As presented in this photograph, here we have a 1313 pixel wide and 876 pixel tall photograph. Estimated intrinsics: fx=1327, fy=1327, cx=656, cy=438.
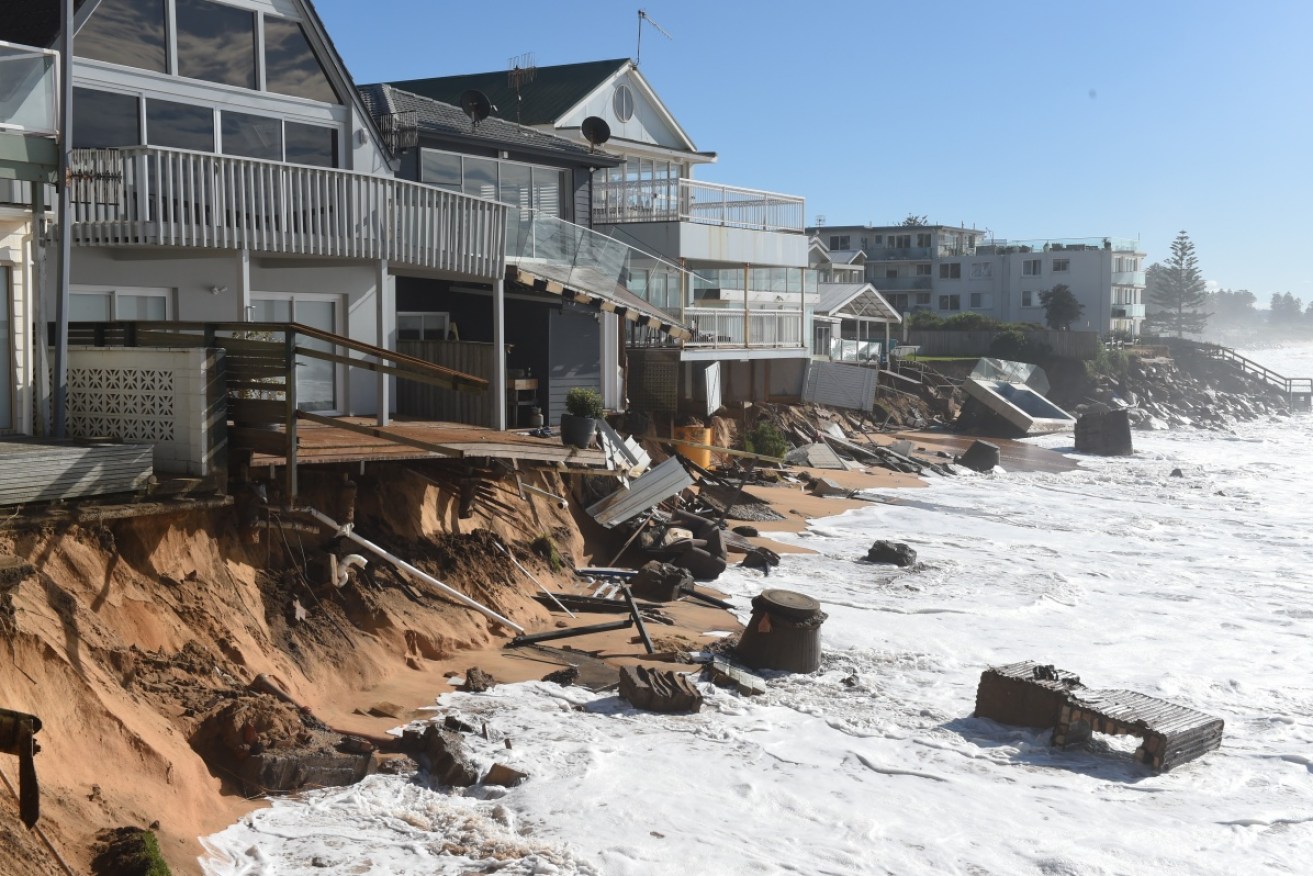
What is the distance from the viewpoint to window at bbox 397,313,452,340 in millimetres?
24312

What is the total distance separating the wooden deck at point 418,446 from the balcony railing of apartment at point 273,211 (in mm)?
2617

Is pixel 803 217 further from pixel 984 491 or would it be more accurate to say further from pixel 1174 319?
pixel 1174 319

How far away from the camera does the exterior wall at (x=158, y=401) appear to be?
13.5 m

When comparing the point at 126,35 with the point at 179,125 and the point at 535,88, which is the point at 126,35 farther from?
the point at 535,88

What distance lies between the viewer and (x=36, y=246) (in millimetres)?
14492

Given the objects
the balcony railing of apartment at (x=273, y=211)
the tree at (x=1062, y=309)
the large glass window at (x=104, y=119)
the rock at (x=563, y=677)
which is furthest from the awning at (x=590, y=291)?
the tree at (x=1062, y=309)

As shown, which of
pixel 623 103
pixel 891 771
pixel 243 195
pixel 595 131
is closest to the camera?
pixel 891 771

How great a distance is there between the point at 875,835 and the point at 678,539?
1013cm

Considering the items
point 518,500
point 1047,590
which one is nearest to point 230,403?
point 518,500

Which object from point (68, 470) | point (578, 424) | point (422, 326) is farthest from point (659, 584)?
point (68, 470)

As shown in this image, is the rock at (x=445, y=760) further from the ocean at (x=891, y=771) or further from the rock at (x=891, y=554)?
the rock at (x=891, y=554)

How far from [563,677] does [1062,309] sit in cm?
7673

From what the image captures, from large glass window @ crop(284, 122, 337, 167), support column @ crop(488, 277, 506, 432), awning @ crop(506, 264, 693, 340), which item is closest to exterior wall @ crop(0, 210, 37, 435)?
large glass window @ crop(284, 122, 337, 167)

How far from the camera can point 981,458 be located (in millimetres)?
40000
